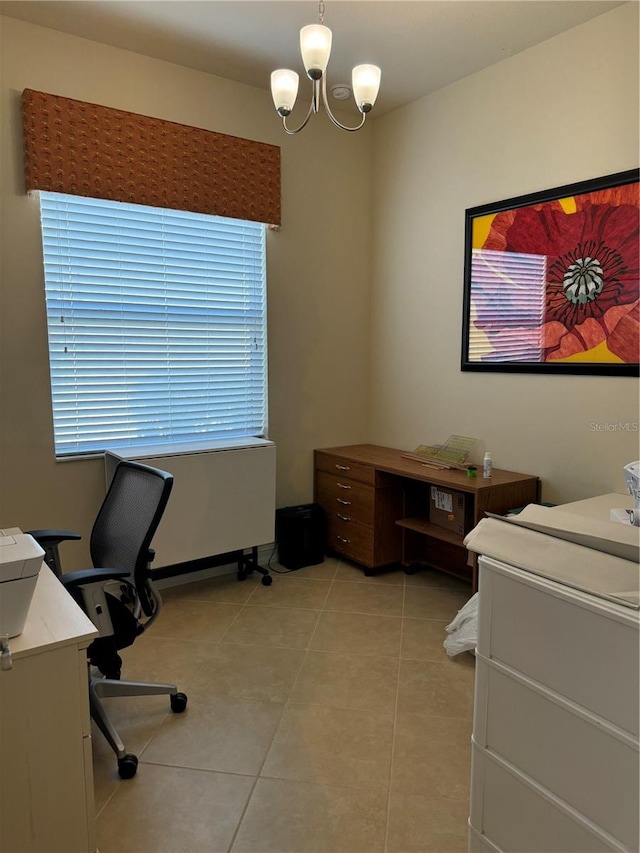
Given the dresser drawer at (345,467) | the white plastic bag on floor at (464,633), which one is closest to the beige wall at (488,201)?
the dresser drawer at (345,467)

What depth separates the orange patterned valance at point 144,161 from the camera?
2.96 metres

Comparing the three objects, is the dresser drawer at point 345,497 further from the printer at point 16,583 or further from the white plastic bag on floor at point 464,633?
the printer at point 16,583

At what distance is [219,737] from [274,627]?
2.93 feet

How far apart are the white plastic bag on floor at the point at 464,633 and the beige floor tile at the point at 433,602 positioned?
295 millimetres

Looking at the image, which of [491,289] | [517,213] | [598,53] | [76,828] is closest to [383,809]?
[76,828]

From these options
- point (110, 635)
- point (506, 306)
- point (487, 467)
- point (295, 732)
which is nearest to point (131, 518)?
point (110, 635)

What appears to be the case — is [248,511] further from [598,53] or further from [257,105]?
[598,53]

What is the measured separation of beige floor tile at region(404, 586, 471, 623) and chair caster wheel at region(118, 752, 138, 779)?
1684 mm

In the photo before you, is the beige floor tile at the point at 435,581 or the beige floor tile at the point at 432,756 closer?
the beige floor tile at the point at 432,756

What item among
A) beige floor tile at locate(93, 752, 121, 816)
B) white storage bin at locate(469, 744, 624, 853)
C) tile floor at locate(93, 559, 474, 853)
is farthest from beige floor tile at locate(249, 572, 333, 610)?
white storage bin at locate(469, 744, 624, 853)

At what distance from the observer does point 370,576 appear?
12.3 feet

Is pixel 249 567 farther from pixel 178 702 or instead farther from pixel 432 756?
pixel 432 756

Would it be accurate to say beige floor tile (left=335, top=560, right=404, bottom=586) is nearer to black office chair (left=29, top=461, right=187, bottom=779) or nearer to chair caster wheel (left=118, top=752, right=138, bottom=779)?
black office chair (left=29, top=461, right=187, bottom=779)

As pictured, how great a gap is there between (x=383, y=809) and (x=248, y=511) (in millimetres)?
1977
